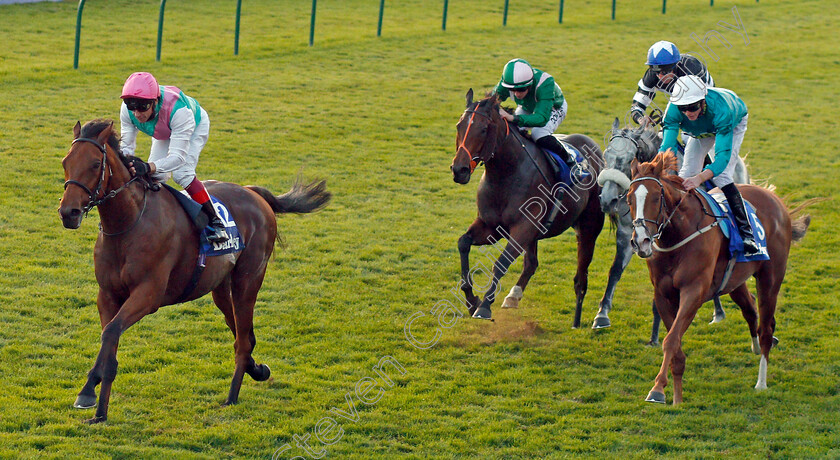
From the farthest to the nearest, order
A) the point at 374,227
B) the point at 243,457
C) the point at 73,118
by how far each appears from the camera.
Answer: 1. the point at 73,118
2. the point at 374,227
3. the point at 243,457

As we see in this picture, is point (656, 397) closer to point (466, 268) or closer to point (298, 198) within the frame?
point (466, 268)

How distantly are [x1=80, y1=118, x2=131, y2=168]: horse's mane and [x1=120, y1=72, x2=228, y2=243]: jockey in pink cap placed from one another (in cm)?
12

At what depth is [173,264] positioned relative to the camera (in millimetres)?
6172

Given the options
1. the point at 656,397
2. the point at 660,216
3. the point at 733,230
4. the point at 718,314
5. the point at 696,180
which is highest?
the point at 696,180

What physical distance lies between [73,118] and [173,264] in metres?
9.51

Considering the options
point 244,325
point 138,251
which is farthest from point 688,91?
point 138,251

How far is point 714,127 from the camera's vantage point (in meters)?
7.11

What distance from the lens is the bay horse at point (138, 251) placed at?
18.3ft

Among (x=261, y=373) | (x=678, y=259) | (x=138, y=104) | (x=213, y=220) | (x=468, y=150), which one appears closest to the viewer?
(x=138, y=104)

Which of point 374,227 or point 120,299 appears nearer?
point 120,299

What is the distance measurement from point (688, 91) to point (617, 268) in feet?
7.84

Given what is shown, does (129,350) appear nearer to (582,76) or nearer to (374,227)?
(374,227)

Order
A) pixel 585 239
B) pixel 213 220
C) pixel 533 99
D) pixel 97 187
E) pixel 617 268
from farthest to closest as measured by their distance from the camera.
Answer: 1. pixel 585 239
2. pixel 617 268
3. pixel 533 99
4. pixel 213 220
5. pixel 97 187

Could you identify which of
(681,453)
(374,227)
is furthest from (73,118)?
(681,453)
